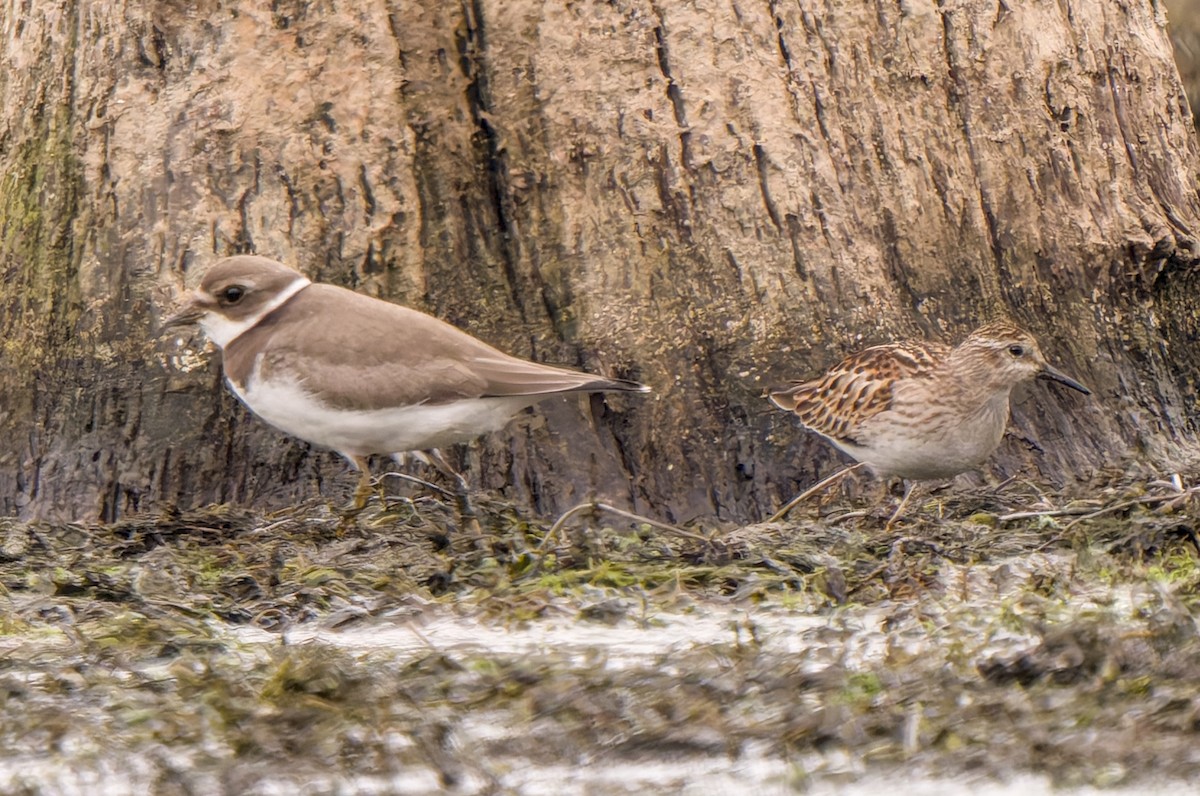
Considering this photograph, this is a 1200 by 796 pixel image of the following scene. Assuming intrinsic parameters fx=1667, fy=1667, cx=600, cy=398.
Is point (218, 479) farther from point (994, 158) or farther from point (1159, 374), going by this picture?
point (1159, 374)

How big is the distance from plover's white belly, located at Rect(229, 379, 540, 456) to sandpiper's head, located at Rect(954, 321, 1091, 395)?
1.73m

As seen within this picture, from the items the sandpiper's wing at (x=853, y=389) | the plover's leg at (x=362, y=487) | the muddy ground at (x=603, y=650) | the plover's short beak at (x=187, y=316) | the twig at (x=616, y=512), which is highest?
the plover's short beak at (x=187, y=316)

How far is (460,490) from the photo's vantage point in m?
6.44

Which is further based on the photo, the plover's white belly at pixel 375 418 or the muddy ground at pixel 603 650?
the plover's white belly at pixel 375 418

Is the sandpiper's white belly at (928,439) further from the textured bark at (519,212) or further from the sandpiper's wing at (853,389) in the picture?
the textured bark at (519,212)

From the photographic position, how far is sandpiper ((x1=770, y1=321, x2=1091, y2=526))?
641 cm

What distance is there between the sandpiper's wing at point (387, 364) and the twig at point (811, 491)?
2.34 feet

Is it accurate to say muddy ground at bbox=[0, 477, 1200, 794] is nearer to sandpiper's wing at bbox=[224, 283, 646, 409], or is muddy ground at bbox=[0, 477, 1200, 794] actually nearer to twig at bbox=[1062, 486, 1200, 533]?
twig at bbox=[1062, 486, 1200, 533]

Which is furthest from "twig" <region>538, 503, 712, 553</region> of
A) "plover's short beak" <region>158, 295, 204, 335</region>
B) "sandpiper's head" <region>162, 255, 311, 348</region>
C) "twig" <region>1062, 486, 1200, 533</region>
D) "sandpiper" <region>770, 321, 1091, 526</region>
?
"plover's short beak" <region>158, 295, 204, 335</region>

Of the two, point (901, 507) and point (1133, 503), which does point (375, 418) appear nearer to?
point (901, 507)

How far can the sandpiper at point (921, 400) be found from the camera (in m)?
6.41

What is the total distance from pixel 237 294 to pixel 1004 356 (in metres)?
2.98

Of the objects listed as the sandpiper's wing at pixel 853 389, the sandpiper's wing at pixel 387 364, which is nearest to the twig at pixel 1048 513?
the sandpiper's wing at pixel 853 389

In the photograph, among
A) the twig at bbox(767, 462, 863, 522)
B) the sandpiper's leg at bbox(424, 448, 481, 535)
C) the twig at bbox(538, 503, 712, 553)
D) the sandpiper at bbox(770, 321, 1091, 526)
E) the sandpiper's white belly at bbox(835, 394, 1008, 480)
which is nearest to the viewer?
the twig at bbox(538, 503, 712, 553)
